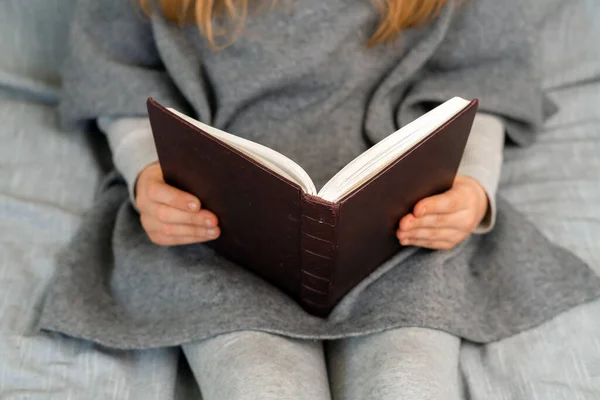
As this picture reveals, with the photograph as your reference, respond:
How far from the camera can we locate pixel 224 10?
80 centimetres

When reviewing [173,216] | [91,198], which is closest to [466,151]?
[173,216]

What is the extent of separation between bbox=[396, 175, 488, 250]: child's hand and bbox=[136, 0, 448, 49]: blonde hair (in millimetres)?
215

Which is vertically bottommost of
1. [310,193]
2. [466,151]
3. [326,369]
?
[326,369]

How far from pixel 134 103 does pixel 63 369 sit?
1.13ft

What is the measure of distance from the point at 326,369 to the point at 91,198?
16.4 inches

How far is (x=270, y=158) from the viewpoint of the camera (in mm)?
590

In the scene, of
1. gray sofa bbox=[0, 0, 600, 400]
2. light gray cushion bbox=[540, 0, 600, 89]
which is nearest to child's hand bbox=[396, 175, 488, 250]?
gray sofa bbox=[0, 0, 600, 400]

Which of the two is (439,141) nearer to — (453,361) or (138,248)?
(453,361)

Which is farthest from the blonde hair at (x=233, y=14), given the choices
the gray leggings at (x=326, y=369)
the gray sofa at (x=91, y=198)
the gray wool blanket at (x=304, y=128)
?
the gray leggings at (x=326, y=369)

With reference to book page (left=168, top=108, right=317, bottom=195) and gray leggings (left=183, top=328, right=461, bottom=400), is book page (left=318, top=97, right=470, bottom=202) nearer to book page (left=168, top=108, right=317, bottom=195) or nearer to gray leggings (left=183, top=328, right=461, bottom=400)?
book page (left=168, top=108, right=317, bottom=195)

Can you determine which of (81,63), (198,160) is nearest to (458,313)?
(198,160)

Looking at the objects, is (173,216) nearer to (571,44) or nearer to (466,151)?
(466,151)

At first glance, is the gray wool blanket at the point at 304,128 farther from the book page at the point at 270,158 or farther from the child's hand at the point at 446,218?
the book page at the point at 270,158

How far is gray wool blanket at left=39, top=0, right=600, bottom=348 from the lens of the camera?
2.32 ft
